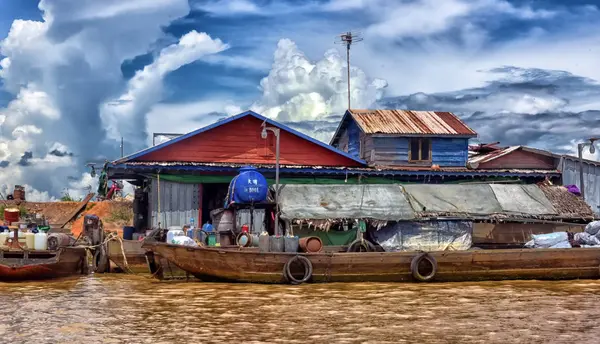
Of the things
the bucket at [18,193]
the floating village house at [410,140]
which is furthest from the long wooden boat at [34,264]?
the floating village house at [410,140]

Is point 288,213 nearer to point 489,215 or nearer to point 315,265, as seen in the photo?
point 315,265

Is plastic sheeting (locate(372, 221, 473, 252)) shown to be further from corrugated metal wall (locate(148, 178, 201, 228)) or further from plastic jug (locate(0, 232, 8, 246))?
plastic jug (locate(0, 232, 8, 246))

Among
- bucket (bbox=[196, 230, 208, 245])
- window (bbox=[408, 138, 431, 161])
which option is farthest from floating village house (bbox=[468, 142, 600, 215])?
bucket (bbox=[196, 230, 208, 245])

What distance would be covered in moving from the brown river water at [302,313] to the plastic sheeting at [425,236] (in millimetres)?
3705

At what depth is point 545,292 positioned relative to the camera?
16.7 m

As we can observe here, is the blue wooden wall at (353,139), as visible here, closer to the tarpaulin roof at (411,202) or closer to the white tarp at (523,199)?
the tarpaulin roof at (411,202)

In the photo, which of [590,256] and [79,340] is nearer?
[79,340]

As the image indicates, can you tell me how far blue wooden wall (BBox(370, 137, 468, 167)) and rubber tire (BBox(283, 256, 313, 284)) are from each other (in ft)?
37.0

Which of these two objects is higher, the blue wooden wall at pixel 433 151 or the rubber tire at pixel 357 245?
the blue wooden wall at pixel 433 151

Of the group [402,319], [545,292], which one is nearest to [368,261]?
[545,292]

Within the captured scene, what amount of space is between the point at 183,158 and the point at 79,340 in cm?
1535

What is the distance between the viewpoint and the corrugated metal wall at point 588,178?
29.0 meters

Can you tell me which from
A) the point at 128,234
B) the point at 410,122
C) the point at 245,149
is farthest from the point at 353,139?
the point at 128,234

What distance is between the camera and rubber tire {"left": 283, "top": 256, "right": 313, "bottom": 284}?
58.6ft
